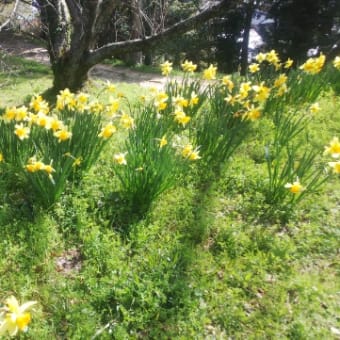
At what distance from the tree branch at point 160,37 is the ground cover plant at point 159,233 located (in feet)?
4.59

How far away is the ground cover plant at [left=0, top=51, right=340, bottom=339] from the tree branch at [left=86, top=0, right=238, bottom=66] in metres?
1.40

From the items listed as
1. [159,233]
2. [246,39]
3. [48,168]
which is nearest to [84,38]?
[48,168]

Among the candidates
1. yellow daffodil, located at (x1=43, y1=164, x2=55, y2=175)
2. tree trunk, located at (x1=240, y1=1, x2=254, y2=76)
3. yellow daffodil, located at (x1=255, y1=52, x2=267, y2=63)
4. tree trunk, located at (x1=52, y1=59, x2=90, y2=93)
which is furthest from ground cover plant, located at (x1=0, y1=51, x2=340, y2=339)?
tree trunk, located at (x1=240, y1=1, x2=254, y2=76)

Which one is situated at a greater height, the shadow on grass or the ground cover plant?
the shadow on grass

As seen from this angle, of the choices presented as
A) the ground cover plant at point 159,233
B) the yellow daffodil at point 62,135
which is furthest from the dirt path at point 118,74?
the yellow daffodil at point 62,135

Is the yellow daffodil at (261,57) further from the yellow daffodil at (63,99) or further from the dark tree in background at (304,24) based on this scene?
the dark tree in background at (304,24)

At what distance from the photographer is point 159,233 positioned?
247 cm

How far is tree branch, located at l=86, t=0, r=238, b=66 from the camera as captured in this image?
3.83m

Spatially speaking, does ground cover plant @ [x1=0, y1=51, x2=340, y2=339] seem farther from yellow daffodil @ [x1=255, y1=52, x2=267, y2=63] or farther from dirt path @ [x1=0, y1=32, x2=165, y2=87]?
dirt path @ [x1=0, y1=32, x2=165, y2=87]

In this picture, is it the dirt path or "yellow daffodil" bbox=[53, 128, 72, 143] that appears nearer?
"yellow daffodil" bbox=[53, 128, 72, 143]

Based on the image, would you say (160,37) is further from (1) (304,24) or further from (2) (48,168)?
(1) (304,24)

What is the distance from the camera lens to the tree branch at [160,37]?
3835 mm

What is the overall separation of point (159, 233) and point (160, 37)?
2835 mm

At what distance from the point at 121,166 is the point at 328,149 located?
1465 mm
